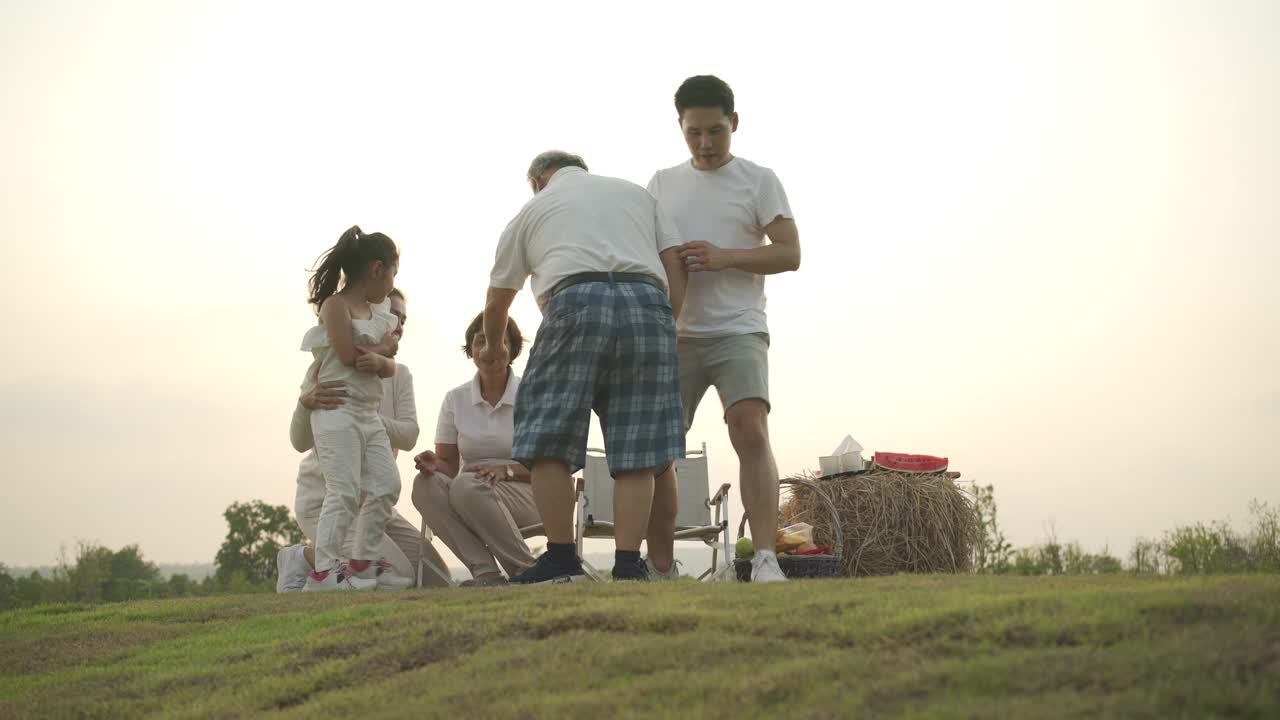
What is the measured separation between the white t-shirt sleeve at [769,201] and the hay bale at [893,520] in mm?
3545

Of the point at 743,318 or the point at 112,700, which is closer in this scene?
the point at 112,700

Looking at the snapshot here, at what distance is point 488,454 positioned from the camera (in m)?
7.23

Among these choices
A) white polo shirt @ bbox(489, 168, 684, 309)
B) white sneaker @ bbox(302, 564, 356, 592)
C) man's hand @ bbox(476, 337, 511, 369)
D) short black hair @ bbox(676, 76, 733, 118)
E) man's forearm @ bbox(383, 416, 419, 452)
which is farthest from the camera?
man's forearm @ bbox(383, 416, 419, 452)

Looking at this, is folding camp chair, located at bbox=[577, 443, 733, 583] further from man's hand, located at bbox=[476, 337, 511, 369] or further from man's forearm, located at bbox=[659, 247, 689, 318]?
man's forearm, located at bbox=[659, 247, 689, 318]

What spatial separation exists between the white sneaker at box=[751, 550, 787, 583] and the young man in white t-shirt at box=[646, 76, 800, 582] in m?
0.01

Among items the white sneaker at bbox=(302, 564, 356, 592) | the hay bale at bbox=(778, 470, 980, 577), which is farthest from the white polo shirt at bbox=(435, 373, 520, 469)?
the hay bale at bbox=(778, 470, 980, 577)

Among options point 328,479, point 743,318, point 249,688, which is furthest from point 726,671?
point 328,479

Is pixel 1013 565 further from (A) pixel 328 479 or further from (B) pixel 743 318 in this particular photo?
(A) pixel 328 479

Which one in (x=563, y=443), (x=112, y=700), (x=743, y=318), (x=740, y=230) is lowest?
(x=112, y=700)

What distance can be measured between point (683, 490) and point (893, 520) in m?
1.48

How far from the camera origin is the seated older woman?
22.5 feet

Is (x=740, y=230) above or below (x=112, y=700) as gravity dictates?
above

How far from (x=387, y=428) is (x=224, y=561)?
1322 centimetres

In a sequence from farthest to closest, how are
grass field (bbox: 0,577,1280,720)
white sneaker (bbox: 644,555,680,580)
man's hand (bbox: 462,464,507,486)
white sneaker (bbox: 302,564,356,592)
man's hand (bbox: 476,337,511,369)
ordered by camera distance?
man's hand (bbox: 462,464,507,486), man's hand (bbox: 476,337,511,369), white sneaker (bbox: 302,564,356,592), white sneaker (bbox: 644,555,680,580), grass field (bbox: 0,577,1280,720)
